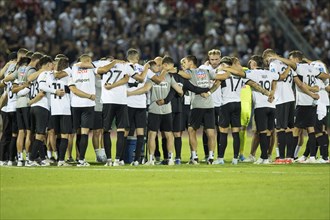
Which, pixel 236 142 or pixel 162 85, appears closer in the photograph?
pixel 162 85

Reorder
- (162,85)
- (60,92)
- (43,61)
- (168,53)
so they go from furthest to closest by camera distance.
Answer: (168,53) < (162,85) < (43,61) < (60,92)

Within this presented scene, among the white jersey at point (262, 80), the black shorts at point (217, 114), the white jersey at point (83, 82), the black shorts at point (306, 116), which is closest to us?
the white jersey at point (83, 82)

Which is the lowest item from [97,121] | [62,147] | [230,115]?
[62,147]

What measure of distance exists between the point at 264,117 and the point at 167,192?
597 cm

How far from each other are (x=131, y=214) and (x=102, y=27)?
24164mm

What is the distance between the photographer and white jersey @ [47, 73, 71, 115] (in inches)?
886

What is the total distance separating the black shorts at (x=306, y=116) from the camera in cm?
2368

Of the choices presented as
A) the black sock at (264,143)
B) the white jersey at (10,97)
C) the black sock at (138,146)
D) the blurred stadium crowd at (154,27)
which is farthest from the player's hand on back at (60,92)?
the blurred stadium crowd at (154,27)

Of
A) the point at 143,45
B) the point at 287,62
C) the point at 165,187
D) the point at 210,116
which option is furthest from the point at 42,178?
the point at 143,45

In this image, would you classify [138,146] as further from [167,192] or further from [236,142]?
[167,192]

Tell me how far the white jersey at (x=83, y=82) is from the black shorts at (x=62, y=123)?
0.40m

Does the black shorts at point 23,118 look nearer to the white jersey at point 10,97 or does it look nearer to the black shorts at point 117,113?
the white jersey at point 10,97

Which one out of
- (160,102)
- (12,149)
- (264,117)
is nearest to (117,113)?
(160,102)

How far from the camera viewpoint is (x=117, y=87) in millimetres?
22203
